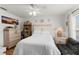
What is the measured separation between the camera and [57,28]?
100 cm

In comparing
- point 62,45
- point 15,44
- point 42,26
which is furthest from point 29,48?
point 62,45

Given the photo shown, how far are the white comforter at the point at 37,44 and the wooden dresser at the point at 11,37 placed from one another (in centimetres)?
6

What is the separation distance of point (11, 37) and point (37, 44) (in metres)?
0.35

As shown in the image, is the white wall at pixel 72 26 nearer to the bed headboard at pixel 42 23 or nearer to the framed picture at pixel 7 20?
the bed headboard at pixel 42 23

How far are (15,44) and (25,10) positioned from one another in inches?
16.5

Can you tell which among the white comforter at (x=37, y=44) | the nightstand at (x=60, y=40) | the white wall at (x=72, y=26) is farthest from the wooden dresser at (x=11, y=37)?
the white wall at (x=72, y=26)

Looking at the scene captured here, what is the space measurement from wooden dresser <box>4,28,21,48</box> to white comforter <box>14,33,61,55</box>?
62 mm

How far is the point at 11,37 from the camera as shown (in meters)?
1.06

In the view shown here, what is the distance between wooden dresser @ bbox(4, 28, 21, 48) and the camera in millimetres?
927

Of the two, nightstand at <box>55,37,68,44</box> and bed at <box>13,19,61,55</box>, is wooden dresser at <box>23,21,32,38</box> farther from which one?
nightstand at <box>55,37,68,44</box>

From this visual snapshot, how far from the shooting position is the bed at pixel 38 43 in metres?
1.00

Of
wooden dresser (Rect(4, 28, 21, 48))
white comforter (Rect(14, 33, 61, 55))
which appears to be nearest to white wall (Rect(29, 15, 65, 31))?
white comforter (Rect(14, 33, 61, 55))

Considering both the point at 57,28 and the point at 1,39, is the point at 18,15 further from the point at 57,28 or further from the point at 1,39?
the point at 57,28

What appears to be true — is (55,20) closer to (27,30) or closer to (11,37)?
(27,30)
